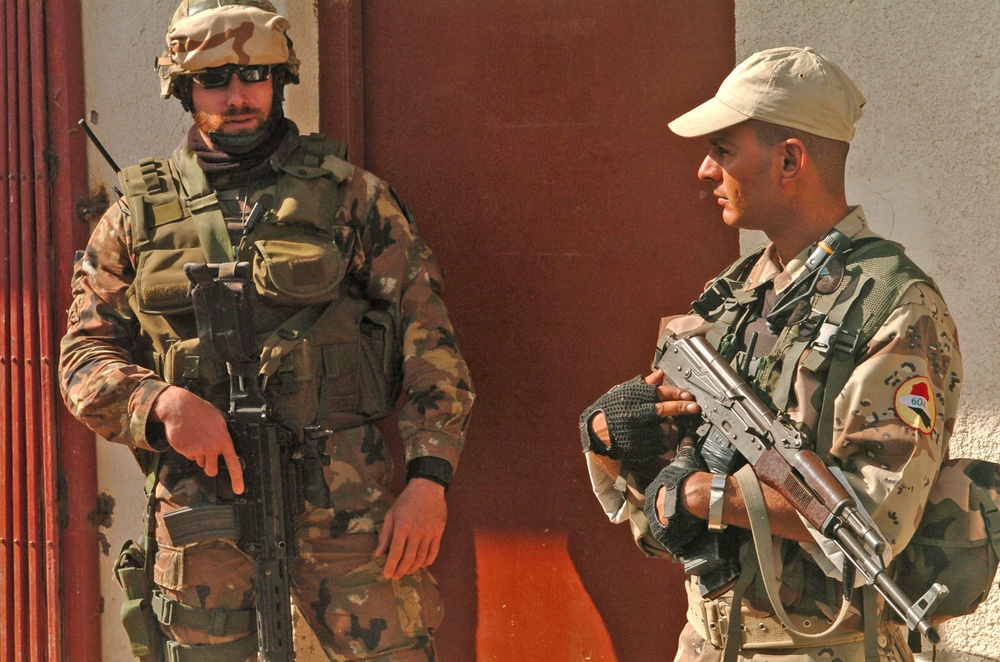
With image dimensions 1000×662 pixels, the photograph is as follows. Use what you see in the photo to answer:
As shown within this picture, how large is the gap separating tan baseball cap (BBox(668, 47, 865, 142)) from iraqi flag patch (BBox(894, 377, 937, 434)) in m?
0.59

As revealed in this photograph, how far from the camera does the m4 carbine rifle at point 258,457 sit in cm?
290

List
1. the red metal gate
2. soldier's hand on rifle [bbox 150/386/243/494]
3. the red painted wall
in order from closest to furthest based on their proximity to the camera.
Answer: soldier's hand on rifle [bbox 150/386/243/494], the red painted wall, the red metal gate

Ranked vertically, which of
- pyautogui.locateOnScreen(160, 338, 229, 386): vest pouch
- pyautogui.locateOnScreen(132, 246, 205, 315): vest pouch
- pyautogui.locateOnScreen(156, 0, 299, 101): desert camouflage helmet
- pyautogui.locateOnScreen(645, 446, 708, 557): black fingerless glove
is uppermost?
pyautogui.locateOnScreen(156, 0, 299, 101): desert camouflage helmet

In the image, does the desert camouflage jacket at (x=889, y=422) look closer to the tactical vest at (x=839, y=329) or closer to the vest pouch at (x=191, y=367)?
the tactical vest at (x=839, y=329)

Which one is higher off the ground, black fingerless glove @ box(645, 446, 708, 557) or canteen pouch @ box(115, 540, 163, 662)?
black fingerless glove @ box(645, 446, 708, 557)

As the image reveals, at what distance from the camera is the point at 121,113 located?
3.99 m

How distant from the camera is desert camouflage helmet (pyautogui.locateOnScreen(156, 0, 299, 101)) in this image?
3.09m

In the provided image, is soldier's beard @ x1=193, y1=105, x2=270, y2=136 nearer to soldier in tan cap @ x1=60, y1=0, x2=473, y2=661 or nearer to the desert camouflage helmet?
soldier in tan cap @ x1=60, y1=0, x2=473, y2=661

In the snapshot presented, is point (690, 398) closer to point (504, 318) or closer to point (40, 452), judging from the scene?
point (504, 318)

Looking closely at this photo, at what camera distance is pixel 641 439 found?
99.2 inches

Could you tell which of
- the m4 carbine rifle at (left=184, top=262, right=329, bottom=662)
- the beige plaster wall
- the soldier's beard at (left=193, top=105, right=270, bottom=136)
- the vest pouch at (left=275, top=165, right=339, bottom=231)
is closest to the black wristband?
the m4 carbine rifle at (left=184, top=262, right=329, bottom=662)

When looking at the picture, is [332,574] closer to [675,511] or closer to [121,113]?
[675,511]

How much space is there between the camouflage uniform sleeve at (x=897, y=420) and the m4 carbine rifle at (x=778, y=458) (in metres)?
0.09

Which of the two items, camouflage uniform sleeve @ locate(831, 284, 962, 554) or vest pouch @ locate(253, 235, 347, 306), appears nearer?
camouflage uniform sleeve @ locate(831, 284, 962, 554)
